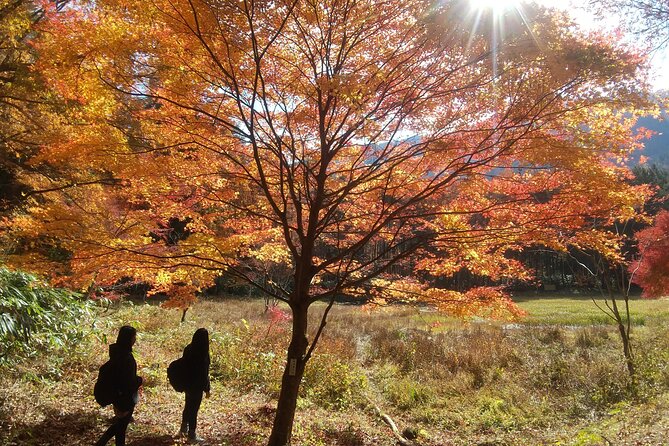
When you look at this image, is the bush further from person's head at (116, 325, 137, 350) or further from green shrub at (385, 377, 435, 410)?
green shrub at (385, 377, 435, 410)

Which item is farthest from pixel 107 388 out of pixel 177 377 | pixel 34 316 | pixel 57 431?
pixel 34 316

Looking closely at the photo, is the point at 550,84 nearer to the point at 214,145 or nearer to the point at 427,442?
the point at 214,145

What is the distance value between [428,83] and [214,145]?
2424mm

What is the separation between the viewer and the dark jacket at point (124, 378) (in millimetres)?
3801

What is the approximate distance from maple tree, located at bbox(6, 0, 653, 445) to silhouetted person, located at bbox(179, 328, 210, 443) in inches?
36.3

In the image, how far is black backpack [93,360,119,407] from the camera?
3.76 m

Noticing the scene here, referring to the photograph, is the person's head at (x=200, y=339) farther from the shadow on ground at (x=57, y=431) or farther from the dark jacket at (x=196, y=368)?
the shadow on ground at (x=57, y=431)

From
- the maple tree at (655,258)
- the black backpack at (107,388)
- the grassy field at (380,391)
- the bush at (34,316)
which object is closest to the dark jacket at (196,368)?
the grassy field at (380,391)

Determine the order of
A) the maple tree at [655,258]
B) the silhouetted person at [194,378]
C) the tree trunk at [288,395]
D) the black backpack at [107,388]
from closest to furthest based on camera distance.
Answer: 1. the black backpack at [107,388]
2. the tree trunk at [288,395]
3. the silhouetted person at [194,378]
4. the maple tree at [655,258]

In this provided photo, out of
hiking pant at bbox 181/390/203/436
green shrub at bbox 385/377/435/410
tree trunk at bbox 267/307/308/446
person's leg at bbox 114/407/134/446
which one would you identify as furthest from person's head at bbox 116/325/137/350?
green shrub at bbox 385/377/435/410

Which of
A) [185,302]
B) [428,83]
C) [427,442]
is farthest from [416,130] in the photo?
[427,442]

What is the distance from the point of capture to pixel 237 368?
334 inches

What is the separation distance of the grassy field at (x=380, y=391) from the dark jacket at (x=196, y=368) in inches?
24.8

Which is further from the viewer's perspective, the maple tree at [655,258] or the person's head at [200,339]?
the maple tree at [655,258]
